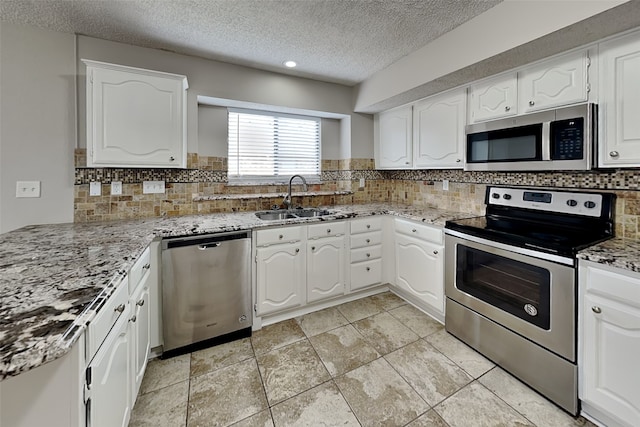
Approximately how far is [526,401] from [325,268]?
5.27 feet

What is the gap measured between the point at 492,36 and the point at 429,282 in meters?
1.85

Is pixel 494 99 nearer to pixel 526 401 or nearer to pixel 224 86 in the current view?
pixel 526 401

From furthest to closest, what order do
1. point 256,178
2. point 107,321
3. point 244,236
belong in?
1. point 256,178
2. point 244,236
3. point 107,321

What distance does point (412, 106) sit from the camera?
299 centimetres

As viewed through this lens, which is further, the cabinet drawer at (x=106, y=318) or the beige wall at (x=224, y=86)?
the beige wall at (x=224, y=86)

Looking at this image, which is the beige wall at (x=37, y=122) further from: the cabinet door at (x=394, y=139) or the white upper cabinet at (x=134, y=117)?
the cabinet door at (x=394, y=139)

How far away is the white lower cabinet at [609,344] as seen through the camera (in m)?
1.29

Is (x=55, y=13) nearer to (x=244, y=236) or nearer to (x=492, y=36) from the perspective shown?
(x=244, y=236)

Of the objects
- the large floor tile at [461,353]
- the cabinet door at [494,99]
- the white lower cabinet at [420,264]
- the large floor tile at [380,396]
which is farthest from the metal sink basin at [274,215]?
the cabinet door at [494,99]

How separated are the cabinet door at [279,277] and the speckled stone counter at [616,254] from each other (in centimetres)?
185

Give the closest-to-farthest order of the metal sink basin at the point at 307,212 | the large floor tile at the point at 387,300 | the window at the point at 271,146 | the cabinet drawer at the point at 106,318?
the cabinet drawer at the point at 106,318 < the large floor tile at the point at 387,300 < the metal sink basin at the point at 307,212 < the window at the point at 271,146

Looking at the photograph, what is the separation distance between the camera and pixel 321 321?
250cm

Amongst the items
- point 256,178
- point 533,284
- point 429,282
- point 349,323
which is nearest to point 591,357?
point 533,284

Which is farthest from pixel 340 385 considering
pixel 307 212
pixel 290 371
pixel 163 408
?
pixel 307 212
